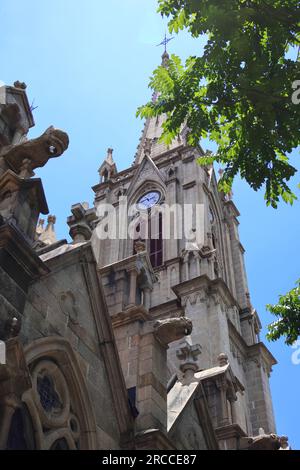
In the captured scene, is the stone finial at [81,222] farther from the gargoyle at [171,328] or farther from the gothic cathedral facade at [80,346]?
the gargoyle at [171,328]

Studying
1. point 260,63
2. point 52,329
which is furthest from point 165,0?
point 52,329

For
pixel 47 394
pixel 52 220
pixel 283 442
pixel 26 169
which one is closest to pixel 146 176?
pixel 52 220

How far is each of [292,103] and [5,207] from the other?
455 centimetres

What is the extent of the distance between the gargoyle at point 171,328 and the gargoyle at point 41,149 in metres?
3.76

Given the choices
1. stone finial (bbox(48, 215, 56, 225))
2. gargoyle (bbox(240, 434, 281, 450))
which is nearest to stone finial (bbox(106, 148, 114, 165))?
stone finial (bbox(48, 215, 56, 225))

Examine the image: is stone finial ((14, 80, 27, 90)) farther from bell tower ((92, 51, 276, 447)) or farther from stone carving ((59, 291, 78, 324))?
bell tower ((92, 51, 276, 447))

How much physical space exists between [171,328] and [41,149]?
4101 mm

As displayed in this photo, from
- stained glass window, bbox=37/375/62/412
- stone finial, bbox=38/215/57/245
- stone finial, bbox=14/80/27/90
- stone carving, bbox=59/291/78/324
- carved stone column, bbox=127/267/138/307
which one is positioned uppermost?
stone finial, bbox=38/215/57/245

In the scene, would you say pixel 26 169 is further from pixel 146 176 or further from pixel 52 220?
pixel 146 176

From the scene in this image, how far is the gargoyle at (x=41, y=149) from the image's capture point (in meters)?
10.7

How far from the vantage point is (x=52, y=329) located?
9.38 m

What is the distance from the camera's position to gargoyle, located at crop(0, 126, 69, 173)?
10719 millimetres

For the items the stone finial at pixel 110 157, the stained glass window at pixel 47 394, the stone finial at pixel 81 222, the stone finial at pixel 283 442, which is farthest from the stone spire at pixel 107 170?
the stained glass window at pixel 47 394

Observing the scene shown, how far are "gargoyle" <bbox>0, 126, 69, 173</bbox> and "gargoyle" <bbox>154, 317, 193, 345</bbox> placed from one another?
3758mm
